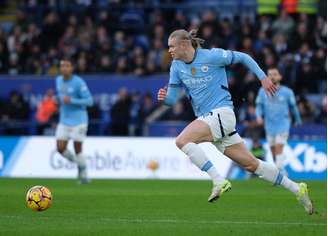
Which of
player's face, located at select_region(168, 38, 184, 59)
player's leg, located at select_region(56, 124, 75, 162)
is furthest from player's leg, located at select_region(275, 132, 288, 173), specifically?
player's face, located at select_region(168, 38, 184, 59)

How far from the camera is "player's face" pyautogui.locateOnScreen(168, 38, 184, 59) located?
1277 centimetres

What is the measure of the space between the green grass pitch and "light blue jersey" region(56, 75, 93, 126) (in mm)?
2841

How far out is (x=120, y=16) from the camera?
33.2m

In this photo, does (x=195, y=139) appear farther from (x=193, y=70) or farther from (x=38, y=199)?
(x=38, y=199)

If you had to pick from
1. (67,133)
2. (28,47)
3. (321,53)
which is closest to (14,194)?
(67,133)

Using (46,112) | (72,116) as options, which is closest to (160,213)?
(72,116)

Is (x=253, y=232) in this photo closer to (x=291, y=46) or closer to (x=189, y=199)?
(x=189, y=199)

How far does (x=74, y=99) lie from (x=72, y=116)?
2.05 ft

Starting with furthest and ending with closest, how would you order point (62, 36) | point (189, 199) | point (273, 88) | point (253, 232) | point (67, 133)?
1. point (62, 36)
2. point (67, 133)
3. point (189, 199)
4. point (273, 88)
5. point (253, 232)

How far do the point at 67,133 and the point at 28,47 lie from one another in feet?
36.4

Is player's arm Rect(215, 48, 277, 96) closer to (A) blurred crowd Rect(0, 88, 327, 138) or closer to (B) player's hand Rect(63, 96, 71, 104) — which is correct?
(B) player's hand Rect(63, 96, 71, 104)

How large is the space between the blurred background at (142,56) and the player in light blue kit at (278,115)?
302 centimetres

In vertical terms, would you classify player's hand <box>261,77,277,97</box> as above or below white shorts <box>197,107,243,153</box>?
above

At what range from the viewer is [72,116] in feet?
71.3
